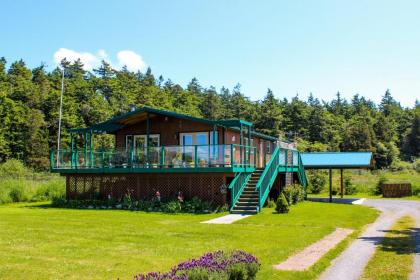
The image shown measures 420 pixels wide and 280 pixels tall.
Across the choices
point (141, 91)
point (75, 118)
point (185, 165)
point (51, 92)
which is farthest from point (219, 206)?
point (141, 91)

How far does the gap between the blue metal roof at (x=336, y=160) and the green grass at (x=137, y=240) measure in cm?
1047

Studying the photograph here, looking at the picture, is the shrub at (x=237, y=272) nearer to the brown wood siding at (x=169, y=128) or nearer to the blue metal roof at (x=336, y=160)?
the brown wood siding at (x=169, y=128)

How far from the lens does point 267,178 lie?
2331 centimetres

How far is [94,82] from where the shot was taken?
80938 millimetres

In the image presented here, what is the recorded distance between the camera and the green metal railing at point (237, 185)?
21.7 meters

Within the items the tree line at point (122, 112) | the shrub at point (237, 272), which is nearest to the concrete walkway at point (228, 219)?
the shrub at point (237, 272)

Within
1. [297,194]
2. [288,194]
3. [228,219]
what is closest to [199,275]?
[228,219]

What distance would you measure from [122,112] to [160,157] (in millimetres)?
50475

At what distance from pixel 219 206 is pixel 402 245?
1059 centimetres

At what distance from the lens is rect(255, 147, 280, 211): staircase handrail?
857 inches

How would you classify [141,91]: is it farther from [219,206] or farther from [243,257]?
[243,257]

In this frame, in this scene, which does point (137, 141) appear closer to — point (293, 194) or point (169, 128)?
point (169, 128)

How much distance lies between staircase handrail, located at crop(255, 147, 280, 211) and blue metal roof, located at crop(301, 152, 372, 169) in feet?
26.0

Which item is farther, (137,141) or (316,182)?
(316,182)
